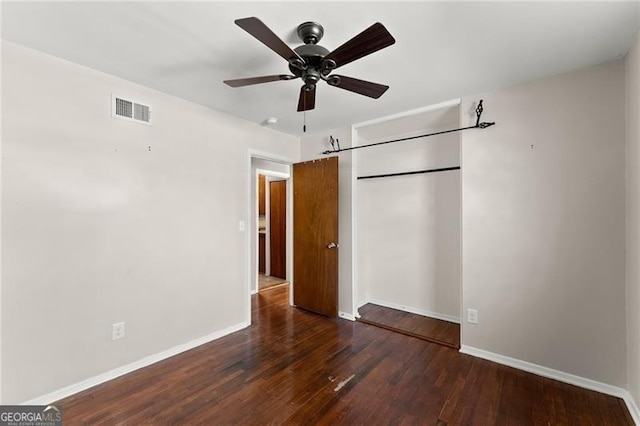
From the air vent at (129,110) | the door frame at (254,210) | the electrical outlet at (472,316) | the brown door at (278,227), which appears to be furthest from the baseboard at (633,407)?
the brown door at (278,227)

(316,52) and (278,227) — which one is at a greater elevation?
(316,52)

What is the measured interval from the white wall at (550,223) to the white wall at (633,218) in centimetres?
7

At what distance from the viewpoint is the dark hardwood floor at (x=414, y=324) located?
10.1 feet

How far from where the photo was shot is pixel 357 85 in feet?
6.16

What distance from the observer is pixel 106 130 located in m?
2.32

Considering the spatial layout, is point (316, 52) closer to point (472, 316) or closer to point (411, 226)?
point (472, 316)

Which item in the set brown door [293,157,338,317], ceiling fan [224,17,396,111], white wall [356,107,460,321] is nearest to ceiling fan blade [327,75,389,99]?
ceiling fan [224,17,396,111]

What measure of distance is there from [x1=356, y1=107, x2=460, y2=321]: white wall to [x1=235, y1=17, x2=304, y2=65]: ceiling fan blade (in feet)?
6.82

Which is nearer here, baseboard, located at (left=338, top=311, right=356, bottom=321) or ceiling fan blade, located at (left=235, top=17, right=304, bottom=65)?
ceiling fan blade, located at (left=235, top=17, right=304, bottom=65)

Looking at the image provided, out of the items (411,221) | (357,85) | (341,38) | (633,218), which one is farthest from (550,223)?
(341,38)

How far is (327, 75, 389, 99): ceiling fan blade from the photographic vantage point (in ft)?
5.85

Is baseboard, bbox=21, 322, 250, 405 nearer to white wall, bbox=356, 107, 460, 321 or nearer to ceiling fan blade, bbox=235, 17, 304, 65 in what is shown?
white wall, bbox=356, 107, 460, 321

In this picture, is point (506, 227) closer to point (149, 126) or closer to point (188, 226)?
point (188, 226)

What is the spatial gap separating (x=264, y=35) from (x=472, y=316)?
2896mm
